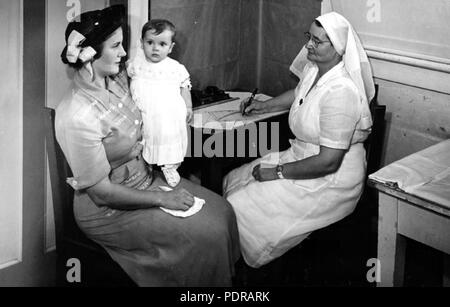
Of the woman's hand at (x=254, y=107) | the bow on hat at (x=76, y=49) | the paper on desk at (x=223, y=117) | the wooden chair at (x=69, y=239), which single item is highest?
the bow on hat at (x=76, y=49)

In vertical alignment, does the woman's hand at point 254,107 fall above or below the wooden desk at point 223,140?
above

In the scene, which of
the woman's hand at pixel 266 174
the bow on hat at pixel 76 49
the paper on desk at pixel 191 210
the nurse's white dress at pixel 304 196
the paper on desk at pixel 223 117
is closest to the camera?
the bow on hat at pixel 76 49

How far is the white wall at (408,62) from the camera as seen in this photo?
109 inches

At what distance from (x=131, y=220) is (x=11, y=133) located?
63 centimetres

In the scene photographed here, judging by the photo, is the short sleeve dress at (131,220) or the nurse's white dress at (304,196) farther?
the nurse's white dress at (304,196)

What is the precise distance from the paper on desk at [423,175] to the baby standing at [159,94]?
2.44 ft

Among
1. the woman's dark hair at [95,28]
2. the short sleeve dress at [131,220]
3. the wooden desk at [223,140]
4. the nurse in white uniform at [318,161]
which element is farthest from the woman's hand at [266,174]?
the woman's dark hair at [95,28]

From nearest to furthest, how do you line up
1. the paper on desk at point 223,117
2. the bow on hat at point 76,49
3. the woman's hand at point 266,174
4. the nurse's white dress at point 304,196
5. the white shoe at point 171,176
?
the bow on hat at point 76,49 < the white shoe at point 171,176 < the nurse's white dress at point 304,196 < the woman's hand at point 266,174 < the paper on desk at point 223,117

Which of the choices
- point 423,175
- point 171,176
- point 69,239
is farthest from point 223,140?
point 423,175

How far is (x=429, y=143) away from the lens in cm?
292

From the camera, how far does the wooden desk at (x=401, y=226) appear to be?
7.02ft

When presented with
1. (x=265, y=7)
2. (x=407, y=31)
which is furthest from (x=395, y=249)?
(x=265, y=7)

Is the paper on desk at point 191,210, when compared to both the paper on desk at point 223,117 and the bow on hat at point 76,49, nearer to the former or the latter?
the paper on desk at point 223,117

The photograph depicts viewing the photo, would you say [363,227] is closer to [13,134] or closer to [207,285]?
[207,285]
